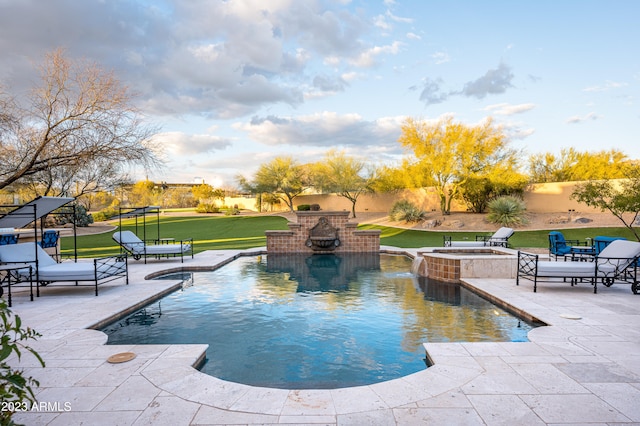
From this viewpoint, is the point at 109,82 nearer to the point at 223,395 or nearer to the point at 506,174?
the point at 223,395

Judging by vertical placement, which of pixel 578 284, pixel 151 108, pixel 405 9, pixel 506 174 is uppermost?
pixel 405 9

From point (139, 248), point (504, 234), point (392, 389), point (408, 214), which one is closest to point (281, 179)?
point (408, 214)

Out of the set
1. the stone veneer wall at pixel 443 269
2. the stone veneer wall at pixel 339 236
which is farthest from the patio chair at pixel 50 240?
the stone veneer wall at pixel 443 269

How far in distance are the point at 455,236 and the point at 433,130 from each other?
322 inches

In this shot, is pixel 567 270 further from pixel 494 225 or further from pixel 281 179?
pixel 281 179

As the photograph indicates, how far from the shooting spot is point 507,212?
20.7m

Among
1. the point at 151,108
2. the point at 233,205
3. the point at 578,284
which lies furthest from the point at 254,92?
the point at 233,205

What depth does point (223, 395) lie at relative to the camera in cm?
309

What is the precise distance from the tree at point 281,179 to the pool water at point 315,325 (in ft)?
86.5

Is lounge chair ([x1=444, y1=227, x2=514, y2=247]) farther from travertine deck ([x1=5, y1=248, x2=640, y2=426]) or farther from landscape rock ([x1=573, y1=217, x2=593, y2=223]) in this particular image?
landscape rock ([x1=573, y1=217, x2=593, y2=223])

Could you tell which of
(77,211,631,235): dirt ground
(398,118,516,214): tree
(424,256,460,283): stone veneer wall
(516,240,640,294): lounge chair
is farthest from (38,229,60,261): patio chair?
(398,118,516,214): tree

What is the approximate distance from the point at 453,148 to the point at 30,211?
21.8 m

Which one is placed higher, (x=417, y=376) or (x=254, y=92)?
(x=254, y=92)

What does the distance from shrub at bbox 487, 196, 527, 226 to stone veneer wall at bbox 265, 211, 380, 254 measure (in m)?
10.2
